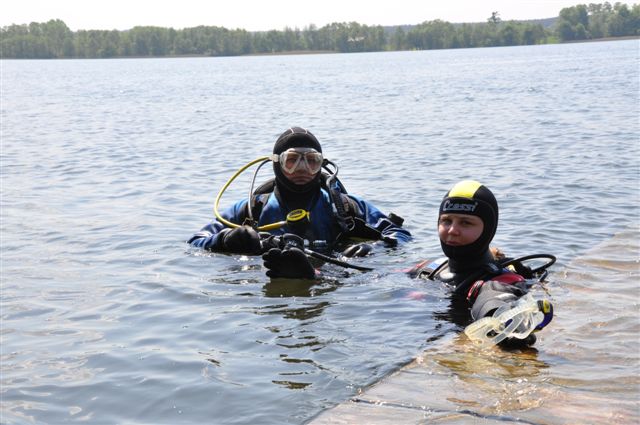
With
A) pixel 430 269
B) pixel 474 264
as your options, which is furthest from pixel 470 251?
pixel 430 269

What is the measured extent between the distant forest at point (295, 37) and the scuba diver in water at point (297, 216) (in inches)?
5115

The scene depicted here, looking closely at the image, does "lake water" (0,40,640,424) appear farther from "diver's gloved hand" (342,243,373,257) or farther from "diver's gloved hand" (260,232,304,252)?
"diver's gloved hand" (260,232,304,252)

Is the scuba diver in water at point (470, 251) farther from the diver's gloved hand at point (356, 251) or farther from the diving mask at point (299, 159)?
the diving mask at point (299, 159)

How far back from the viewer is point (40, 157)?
15172 mm

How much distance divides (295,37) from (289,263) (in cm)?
13735

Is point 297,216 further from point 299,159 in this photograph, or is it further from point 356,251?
point 356,251

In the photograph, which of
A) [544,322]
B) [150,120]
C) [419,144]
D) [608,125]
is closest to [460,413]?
[544,322]

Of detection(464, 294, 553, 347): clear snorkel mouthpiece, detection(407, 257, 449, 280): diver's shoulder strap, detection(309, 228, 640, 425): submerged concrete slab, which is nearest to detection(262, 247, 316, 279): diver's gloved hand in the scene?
detection(407, 257, 449, 280): diver's shoulder strap

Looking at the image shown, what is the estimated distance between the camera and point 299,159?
21.6 feet

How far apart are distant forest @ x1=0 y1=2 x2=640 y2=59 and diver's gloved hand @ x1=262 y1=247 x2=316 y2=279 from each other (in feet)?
430

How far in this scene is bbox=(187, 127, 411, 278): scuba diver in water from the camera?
6469 mm

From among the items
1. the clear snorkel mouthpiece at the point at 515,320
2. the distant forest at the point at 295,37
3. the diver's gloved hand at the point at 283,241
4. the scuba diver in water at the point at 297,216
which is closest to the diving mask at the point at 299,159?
the scuba diver in water at the point at 297,216

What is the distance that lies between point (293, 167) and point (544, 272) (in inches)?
78.5

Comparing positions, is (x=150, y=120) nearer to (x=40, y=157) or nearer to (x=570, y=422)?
(x=40, y=157)
